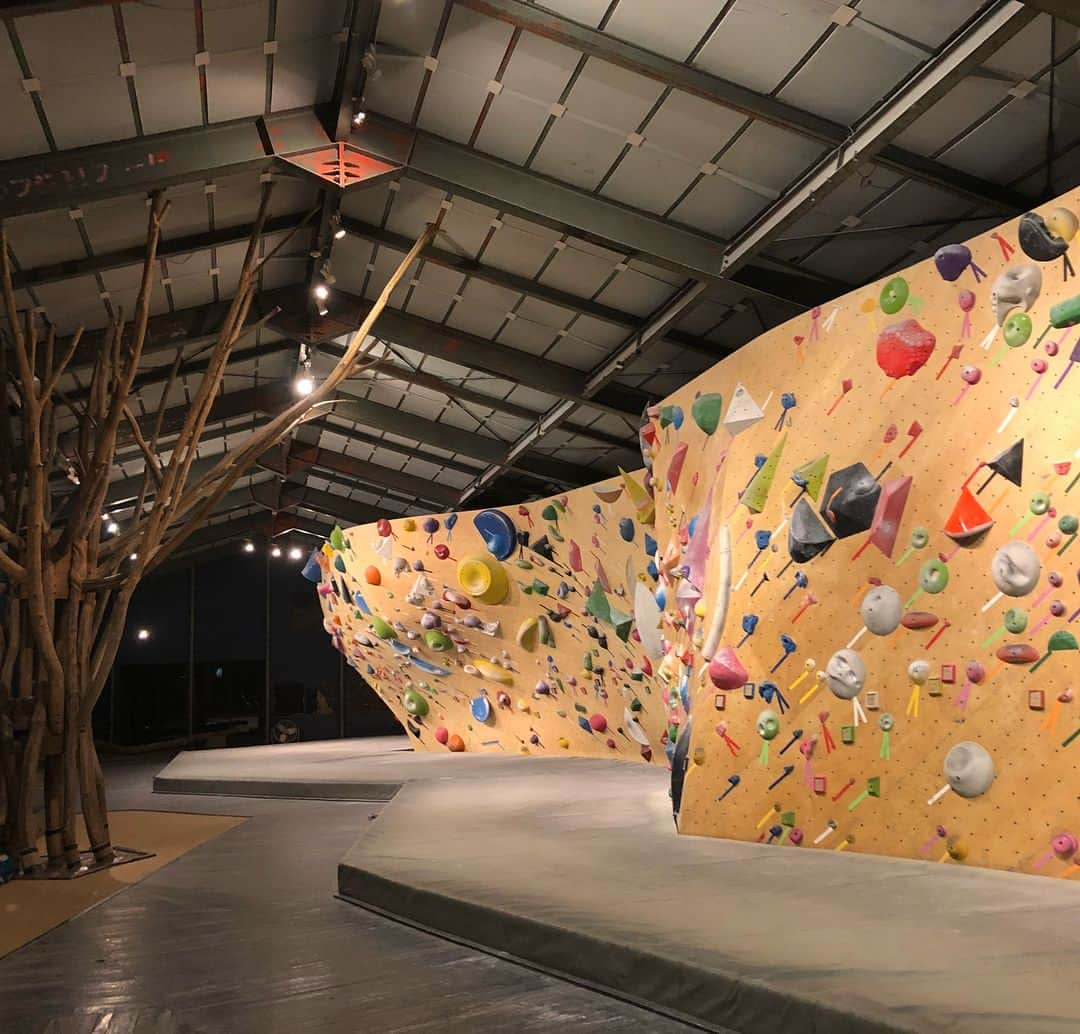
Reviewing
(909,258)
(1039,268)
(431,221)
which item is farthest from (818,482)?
(431,221)

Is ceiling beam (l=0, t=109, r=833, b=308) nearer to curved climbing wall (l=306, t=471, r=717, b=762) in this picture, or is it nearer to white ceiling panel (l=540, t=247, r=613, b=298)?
white ceiling panel (l=540, t=247, r=613, b=298)

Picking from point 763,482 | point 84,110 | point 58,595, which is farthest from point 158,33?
point 763,482

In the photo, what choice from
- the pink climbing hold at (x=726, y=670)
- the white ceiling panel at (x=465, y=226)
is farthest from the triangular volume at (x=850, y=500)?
the white ceiling panel at (x=465, y=226)

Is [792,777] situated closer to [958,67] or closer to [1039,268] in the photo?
[1039,268]

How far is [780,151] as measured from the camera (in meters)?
7.16

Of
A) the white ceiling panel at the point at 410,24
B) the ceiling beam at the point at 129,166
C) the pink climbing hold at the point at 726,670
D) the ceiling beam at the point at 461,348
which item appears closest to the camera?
the pink climbing hold at the point at 726,670

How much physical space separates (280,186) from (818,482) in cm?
613

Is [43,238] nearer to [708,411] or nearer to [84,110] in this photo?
[84,110]

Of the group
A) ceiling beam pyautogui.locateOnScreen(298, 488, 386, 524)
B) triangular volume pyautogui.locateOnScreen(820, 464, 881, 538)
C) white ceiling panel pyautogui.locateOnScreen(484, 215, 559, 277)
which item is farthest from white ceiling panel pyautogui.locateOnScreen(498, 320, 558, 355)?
ceiling beam pyautogui.locateOnScreen(298, 488, 386, 524)

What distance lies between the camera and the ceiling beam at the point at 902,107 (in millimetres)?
5453

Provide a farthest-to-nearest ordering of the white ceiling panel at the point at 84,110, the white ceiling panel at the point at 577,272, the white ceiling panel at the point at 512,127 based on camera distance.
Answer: the white ceiling panel at the point at 577,272, the white ceiling panel at the point at 512,127, the white ceiling panel at the point at 84,110

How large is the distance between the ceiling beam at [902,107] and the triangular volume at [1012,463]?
2300 mm

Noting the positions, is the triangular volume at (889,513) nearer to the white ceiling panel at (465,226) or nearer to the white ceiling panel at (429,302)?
the white ceiling panel at (465,226)

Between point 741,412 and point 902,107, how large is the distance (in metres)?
2.24
